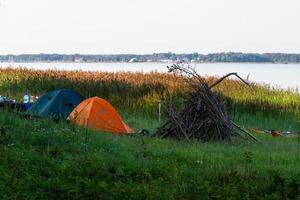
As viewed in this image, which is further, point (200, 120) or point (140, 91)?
point (140, 91)

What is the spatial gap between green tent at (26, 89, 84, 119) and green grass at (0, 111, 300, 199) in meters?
3.98

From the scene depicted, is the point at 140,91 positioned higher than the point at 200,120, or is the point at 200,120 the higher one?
the point at 200,120

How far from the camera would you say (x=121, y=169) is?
8.66 meters

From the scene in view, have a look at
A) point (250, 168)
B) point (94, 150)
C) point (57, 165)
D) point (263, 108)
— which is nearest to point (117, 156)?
point (94, 150)

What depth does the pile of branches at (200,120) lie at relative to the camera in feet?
44.8

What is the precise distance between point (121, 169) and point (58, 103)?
747 centimetres

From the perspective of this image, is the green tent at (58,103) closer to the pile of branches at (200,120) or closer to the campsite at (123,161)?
the campsite at (123,161)

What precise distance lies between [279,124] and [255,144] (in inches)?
251

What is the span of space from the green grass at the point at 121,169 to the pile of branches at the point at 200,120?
6.57 feet

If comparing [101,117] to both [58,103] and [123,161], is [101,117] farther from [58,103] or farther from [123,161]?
[123,161]

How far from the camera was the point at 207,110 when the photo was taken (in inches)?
546

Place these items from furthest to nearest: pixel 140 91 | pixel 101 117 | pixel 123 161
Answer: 1. pixel 140 91
2. pixel 101 117
3. pixel 123 161

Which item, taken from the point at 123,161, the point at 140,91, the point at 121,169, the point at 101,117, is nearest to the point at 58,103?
the point at 101,117

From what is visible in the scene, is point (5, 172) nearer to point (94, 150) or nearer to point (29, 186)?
point (29, 186)
